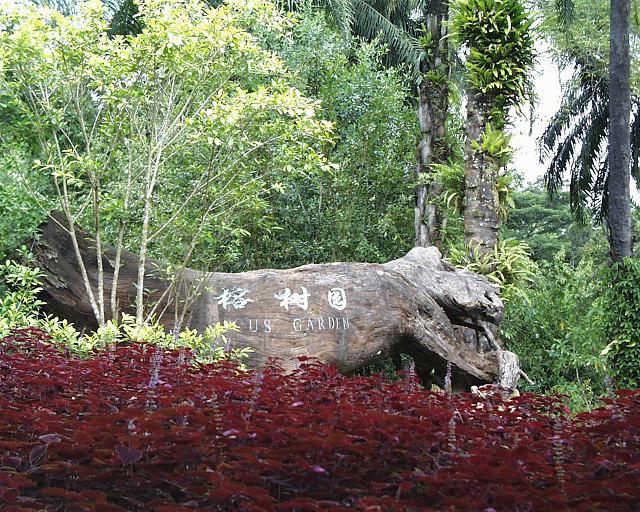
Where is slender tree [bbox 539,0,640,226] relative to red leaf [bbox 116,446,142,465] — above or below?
above

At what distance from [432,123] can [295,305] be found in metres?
4.36

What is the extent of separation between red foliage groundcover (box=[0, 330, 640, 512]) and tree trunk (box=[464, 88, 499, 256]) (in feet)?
17.9

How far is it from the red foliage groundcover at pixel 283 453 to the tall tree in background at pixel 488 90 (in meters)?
5.57

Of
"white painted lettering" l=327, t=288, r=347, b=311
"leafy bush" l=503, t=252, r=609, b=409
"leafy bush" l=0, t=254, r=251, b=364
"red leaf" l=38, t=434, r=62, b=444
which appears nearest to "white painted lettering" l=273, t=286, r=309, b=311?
"white painted lettering" l=327, t=288, r=347, b=311

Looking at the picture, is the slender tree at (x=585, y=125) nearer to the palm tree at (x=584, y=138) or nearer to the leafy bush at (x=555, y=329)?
the palm tree at (x=584, y=138)

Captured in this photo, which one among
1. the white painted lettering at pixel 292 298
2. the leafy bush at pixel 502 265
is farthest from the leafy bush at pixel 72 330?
the leafy bush at pixel 502 265

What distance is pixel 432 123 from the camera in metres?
9.96

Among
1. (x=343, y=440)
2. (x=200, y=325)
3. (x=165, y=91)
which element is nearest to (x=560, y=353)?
(x=200, y=325)

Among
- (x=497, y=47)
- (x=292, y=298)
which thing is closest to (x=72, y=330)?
(x=292, y=298)

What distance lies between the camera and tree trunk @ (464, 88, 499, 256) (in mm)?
8594

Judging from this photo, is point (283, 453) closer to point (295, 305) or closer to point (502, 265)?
point (295, 305)

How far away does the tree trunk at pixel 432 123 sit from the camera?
981cm

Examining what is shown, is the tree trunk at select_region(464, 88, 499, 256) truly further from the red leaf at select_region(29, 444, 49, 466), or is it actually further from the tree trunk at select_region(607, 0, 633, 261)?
the red leaf at select_region(29, 444, 49, 466)

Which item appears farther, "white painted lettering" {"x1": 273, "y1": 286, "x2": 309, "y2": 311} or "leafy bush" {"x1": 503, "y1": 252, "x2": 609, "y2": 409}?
"leafy bush" {"x1": 503, "y1": 252, "x2": 609, "y2": 409}
